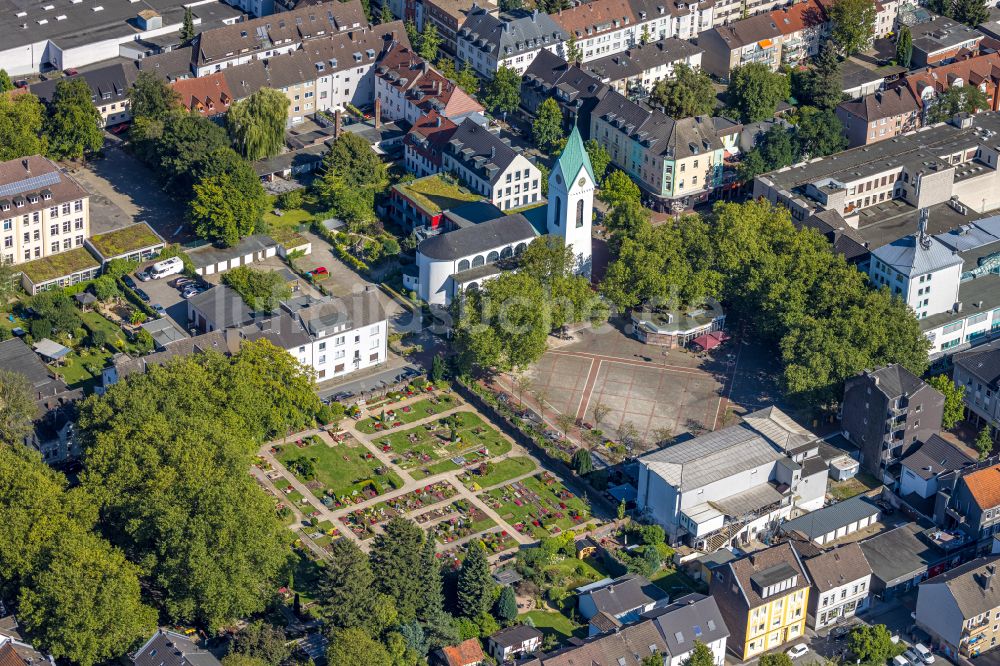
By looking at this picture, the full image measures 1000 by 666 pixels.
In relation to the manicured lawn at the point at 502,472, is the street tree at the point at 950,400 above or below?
above

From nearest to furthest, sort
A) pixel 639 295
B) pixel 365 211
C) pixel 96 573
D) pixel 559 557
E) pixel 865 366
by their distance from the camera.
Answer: pixel 96 573
pixel 559 557
pixel 865 366
pixel 639 295
pixel 365 211

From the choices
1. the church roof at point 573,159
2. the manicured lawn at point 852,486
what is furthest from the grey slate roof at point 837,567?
the church roof at point 573,159

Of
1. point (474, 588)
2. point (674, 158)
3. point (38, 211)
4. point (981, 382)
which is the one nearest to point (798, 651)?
point (474, 588)

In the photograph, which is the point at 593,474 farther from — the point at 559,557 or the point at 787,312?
the point at 787,312

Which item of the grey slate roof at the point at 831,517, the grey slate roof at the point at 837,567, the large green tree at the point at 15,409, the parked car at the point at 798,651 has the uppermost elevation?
the large green tree at the point at 15,409

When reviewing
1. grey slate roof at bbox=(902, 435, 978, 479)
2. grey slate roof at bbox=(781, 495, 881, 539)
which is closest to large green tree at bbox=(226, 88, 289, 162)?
grey slate roof at bbox=(781, 495, 881, 539)

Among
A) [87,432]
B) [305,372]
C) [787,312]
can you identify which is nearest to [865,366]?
[787,312]

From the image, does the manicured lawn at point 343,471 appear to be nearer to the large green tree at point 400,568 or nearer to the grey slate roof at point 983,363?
the large green tree at point 400,568
